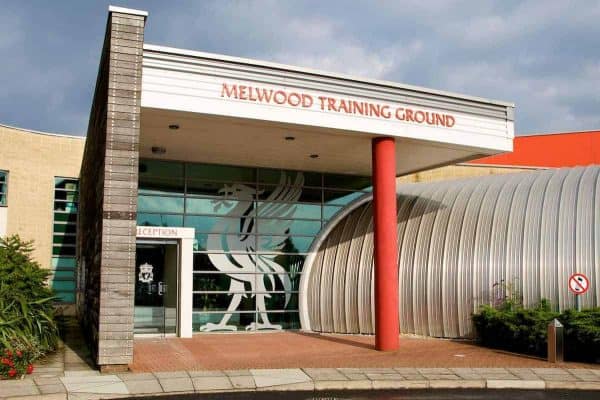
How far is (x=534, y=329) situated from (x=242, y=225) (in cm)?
1028

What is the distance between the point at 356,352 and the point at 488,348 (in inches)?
147

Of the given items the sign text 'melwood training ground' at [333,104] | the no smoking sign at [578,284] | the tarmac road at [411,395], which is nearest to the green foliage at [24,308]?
the tarmac road at [411,395]

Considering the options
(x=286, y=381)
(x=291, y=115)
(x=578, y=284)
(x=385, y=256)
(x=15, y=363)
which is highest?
(x=291, y=115)

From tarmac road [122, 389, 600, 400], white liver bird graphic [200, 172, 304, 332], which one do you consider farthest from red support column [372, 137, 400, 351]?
white liver bird graphic [200, 172, 304, 332]

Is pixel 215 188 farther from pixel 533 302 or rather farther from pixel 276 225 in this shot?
pixel 533 302

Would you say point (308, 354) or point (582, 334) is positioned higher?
point (582, 334)

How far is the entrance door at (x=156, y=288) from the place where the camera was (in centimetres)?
2028

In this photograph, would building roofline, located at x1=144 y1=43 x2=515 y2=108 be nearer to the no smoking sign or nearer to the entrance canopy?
the entrance canopy

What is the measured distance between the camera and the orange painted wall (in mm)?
45031

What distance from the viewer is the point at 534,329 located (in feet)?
54.0

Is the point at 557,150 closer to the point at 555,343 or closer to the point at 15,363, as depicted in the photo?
the point at 555,343

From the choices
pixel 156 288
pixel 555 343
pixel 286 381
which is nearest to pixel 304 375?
pixel 286 381

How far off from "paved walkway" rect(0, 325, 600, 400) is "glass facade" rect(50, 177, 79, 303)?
14.3 metres

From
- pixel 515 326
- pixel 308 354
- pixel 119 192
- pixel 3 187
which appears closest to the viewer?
pixel 119 192
